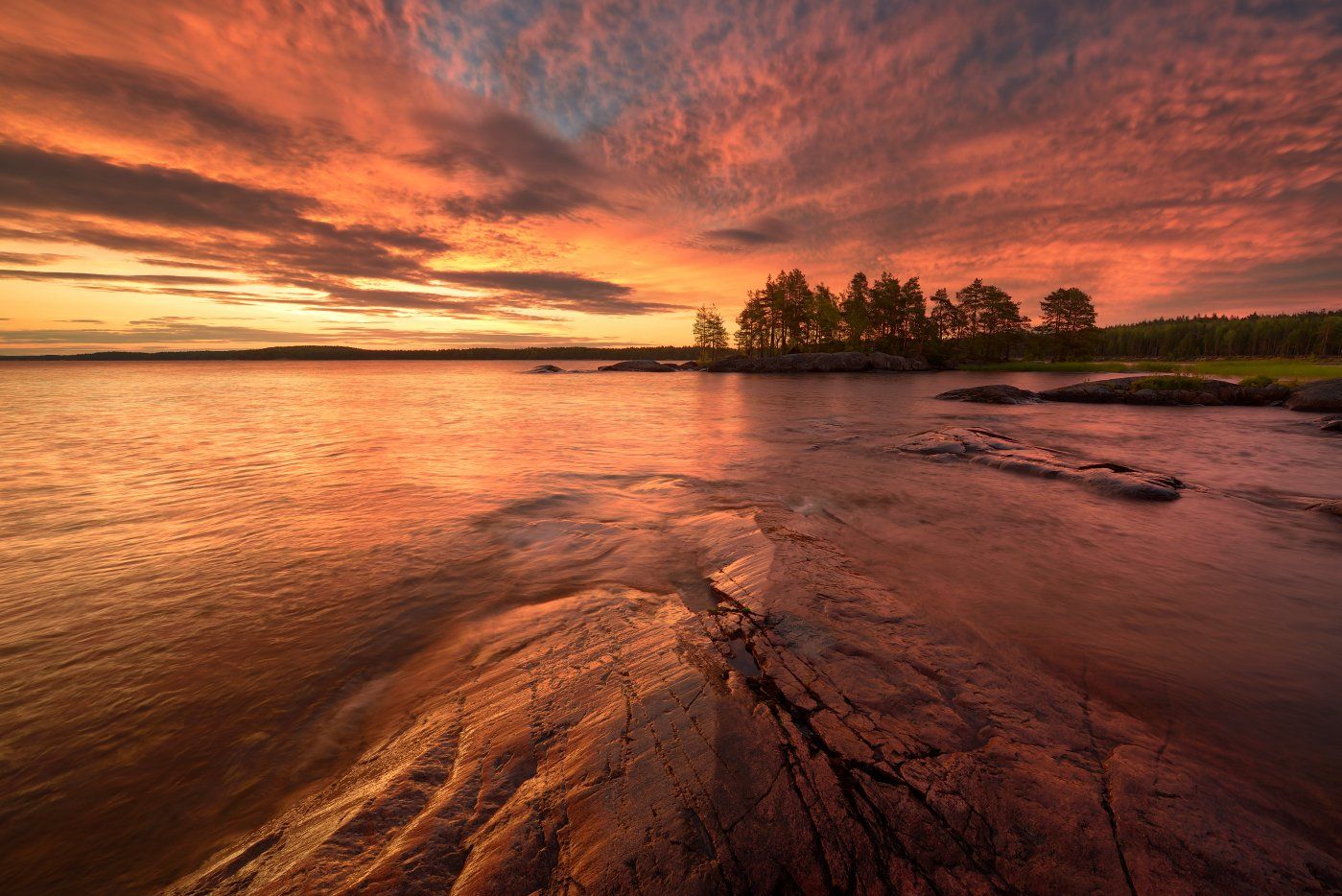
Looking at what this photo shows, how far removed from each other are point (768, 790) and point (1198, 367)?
211 feet

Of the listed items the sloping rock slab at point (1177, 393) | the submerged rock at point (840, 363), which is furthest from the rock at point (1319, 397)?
the submerged rock at point (840, 363)

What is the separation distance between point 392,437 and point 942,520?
1824 cm

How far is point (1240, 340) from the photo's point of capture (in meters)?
114

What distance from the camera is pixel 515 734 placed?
308 centimetres

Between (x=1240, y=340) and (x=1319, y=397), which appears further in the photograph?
(x=1240, y=340)

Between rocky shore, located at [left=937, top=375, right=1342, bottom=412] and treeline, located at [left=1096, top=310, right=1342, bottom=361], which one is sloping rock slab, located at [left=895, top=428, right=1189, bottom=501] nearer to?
rocky shore, located at [left=937, top=375, right=1342, bottom=412]

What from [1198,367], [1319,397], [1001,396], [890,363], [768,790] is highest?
[768,790]

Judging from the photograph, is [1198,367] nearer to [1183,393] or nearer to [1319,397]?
[1183,393]

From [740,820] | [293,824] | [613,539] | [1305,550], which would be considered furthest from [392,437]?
[1305,550]

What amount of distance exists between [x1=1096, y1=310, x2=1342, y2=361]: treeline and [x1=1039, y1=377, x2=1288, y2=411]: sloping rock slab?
91261 millimetres

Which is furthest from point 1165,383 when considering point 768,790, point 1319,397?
point 768,790

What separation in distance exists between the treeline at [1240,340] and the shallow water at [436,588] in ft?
398

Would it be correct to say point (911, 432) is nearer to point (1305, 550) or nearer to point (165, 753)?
point (1305, 550)

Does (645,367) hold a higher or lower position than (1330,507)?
higher
